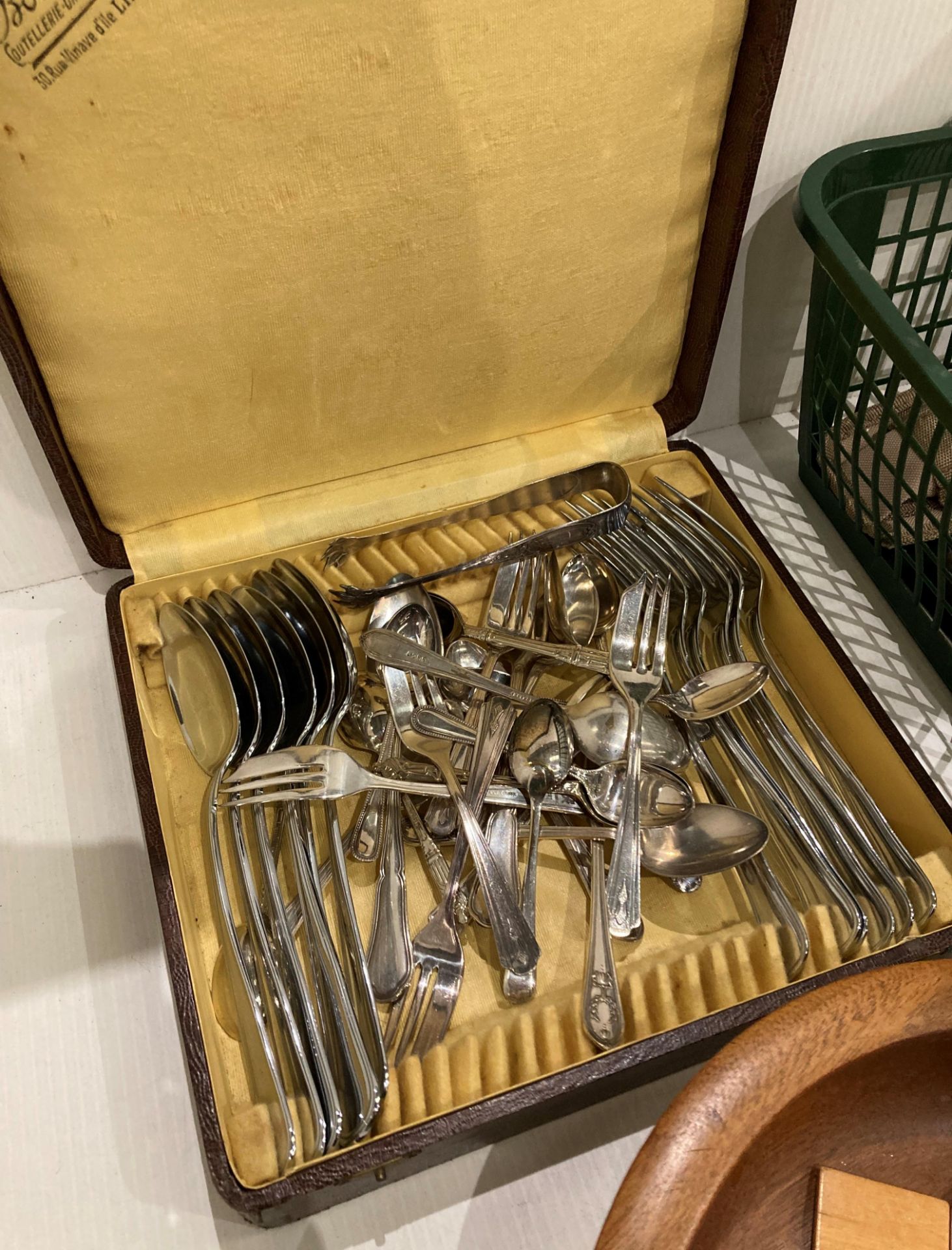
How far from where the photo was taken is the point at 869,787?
53cm

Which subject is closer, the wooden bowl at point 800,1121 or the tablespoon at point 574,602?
A: the wooden bowl at point 800,1121

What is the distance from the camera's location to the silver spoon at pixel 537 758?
484 millimetres

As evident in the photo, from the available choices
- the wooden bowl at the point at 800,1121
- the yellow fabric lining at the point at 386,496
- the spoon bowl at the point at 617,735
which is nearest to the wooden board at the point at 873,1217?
the wooden bowl at the point at 800,1121

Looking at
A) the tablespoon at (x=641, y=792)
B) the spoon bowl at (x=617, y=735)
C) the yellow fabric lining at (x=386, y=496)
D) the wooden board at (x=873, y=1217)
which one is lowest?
the wooden board at (x=873, y=1217)

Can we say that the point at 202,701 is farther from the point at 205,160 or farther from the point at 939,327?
the point at 939,327

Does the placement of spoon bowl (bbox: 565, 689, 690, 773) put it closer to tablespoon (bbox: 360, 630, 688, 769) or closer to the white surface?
tablespoon (bbox: 360, 630, 688, 769)

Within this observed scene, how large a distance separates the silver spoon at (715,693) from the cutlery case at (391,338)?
0.20 feet

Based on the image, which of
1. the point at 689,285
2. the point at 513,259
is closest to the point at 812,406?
the point at 689,285

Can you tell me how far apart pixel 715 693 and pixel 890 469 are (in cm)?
19

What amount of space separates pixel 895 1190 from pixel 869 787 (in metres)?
0.25

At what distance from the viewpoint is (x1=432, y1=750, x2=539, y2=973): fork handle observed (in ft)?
1.45

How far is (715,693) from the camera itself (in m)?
0.53

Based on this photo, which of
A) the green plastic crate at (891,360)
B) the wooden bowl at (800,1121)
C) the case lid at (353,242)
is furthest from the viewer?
the green plastic crate at (891,360)

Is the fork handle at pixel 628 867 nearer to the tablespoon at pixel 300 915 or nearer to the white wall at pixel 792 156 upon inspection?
the tablespoon at pixel 300 915
